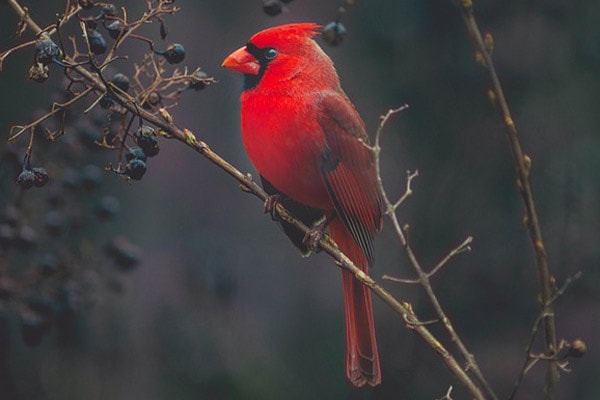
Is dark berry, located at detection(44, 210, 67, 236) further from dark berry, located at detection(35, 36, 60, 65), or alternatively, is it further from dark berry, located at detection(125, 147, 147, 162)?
dark berry, located at detection(35, 36, 60, 65)

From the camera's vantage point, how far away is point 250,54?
5.15 feet

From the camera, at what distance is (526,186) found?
1.06m

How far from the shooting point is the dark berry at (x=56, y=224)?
1.95 m

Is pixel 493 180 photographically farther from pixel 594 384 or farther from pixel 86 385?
pixel 86 385

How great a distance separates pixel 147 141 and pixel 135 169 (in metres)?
0.04

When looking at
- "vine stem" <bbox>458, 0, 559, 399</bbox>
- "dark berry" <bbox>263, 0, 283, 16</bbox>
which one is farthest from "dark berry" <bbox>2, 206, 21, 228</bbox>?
"vine stem" <bbox>458, 0, 559, 399</bbox>

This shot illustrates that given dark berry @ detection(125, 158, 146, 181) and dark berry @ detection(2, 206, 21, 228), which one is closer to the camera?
dark berry @ detection(125, 158, 146, 181)

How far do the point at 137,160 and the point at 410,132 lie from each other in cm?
154

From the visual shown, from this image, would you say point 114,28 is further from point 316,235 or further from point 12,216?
point 12,216

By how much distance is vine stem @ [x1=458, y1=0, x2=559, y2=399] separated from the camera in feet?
3.29

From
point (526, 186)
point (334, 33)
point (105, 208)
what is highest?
point (334, 33)

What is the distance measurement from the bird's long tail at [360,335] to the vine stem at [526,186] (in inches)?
10.7

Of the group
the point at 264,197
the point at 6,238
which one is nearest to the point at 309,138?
the point at 264,197

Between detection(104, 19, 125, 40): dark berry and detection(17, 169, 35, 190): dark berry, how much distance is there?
0.71 ft
